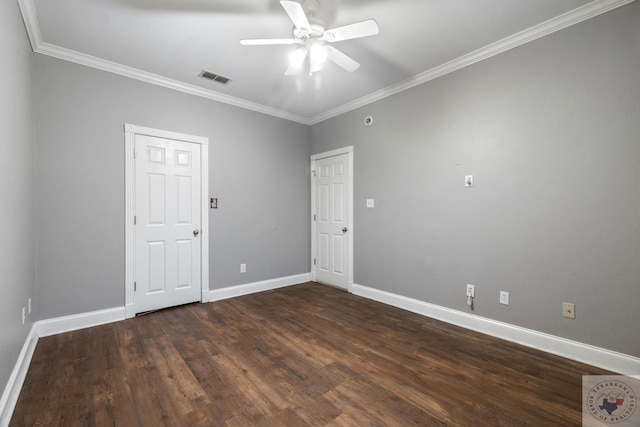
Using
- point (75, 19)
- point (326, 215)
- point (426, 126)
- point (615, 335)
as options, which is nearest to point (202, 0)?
point (75, 19)

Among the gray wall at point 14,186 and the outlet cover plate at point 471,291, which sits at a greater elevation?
the gray wall at point 14,186

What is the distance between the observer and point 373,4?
2098 millimetres

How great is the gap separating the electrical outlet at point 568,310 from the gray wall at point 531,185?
0.04 m

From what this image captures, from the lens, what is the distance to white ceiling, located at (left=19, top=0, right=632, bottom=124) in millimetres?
2127

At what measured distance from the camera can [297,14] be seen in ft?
6.07

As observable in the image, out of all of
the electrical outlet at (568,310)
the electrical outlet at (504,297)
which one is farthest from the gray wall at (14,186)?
the electrical outlet at (568,310)

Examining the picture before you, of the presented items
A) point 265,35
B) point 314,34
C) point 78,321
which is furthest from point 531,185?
point 78,321

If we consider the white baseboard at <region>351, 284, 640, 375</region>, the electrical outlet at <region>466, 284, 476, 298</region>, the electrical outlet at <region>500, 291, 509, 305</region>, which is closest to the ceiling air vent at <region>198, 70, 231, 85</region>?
the white baseboard at <region>351, 284, 640, 375</region>

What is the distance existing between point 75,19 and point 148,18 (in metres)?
0.61

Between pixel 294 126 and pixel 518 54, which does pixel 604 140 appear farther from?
pixel 294 126

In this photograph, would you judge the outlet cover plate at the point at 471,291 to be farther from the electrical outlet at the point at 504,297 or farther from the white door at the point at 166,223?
the white door at the point at 166,223

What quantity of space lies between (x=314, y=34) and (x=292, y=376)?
8.53ft

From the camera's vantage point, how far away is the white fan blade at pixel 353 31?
191 cm

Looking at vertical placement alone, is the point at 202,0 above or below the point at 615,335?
above
